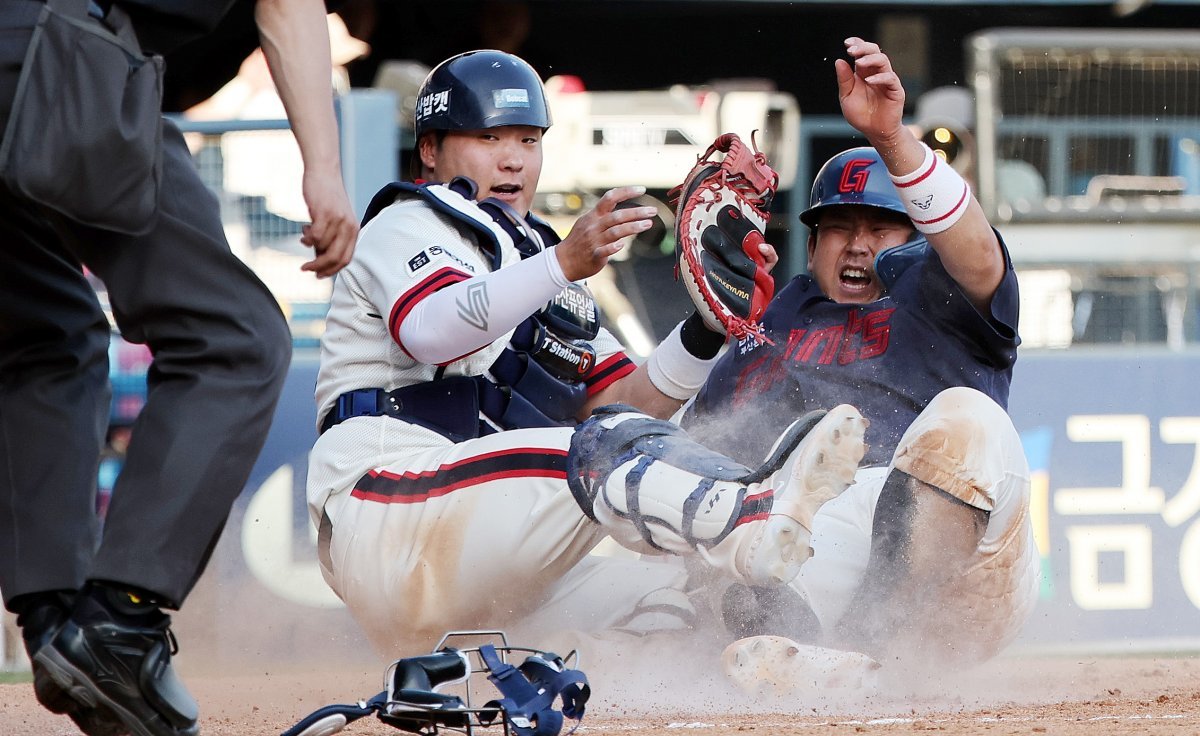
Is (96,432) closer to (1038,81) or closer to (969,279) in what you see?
(969,279)

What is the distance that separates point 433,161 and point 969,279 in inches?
57.9

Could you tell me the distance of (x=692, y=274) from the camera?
379 centimetres

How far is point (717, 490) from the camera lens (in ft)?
10.3

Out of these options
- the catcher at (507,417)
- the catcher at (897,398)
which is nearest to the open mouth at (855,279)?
the catcher at (897,398)

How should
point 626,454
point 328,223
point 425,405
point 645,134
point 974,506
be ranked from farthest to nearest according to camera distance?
point 645,134 → point 425,405 → point 974,506 → point 626,454 → point 328,223

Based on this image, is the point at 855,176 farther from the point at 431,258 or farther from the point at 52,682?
the point at 52,682

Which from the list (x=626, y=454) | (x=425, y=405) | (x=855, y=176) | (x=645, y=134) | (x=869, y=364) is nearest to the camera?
(x=626, y=454)

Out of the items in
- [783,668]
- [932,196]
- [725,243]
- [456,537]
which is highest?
[932,196]

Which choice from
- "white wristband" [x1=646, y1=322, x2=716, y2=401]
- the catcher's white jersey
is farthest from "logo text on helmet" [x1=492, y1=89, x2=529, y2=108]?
"white wristband" [x1=646, y1=322, x2=716, y2=401]

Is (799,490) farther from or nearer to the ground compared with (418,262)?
nearer to the ground

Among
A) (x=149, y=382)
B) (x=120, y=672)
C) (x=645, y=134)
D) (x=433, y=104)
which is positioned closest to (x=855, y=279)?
(x=433, y=104)

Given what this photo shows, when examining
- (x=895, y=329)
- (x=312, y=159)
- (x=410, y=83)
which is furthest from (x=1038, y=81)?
(x=312, y=159)

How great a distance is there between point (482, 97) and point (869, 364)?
1.22 meters

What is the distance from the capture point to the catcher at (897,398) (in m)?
3.48
